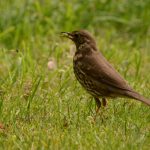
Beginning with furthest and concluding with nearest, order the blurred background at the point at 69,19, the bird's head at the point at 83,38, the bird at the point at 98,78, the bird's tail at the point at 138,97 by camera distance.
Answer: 1. the blurred background at the point at 69,19
2. the bird's head at the point at 83,38
3. the bird at the point at 98,78
4. the bird's tail at the point at 138,97

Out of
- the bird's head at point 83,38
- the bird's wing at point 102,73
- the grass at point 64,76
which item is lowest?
the grass at point 64,76

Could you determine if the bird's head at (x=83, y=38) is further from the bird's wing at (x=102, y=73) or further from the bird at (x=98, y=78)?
the bird's wing at (x=102, y=73)

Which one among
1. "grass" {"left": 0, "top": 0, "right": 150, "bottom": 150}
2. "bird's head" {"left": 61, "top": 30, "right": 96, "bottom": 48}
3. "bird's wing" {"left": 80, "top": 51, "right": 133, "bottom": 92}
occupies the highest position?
"bird's head" {"left": 61, "top": 30, "right": 96, "bottom": 48}

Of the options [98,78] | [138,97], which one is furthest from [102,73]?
[138,97]

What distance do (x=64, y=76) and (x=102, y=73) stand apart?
5.21 ft

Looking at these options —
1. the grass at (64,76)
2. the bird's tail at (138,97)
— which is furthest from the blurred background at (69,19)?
the bird's tail at (138,97)

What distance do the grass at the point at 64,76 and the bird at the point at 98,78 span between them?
0.19 meters

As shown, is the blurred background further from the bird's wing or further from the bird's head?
the bird's wing

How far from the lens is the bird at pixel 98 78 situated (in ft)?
26.1

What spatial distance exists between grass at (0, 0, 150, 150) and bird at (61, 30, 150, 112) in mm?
194

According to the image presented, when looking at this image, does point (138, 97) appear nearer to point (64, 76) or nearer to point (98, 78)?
point (98, 78)

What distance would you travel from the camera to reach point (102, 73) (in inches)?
319

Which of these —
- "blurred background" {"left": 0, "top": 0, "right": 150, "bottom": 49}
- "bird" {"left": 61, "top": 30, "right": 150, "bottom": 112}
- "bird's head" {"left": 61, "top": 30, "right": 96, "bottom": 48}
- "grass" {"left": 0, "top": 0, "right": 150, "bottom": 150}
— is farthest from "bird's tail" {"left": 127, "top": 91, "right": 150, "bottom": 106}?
"blurred background" {"left": 0, "top": 0, "right": 150, "bottom": 49}

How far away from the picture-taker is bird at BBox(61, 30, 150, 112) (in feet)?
26.1
